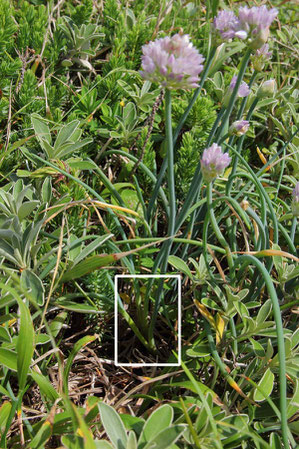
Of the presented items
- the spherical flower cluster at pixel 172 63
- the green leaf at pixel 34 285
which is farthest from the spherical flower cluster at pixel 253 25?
the green leaf at pixel 34 285

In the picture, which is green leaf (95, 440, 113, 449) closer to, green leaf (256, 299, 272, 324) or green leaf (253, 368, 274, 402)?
green leaf (253, 368, 274, 402)

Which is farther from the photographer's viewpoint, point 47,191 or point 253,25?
point 47,191

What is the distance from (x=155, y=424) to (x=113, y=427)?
3.3 inches

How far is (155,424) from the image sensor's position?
1002mm

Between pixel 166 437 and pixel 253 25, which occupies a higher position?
pixel 253 25

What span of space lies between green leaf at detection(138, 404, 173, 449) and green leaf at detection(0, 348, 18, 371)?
30 centimetres

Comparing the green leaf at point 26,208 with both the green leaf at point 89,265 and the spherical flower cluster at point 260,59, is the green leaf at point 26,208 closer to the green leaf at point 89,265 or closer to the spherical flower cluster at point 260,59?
the green leaf at point 89,265

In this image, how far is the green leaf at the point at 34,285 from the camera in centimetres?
116

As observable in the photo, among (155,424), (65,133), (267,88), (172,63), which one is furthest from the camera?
(65,133)

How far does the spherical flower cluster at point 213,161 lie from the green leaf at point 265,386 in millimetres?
451

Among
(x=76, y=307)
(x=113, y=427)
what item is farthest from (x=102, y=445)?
(x=76, y=307)

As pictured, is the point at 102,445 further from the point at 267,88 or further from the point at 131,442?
the point at 267,88

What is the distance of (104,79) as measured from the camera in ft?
5.62

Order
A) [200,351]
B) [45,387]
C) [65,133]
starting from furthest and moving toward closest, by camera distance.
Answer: [65,133], [200,351], [45,387]
